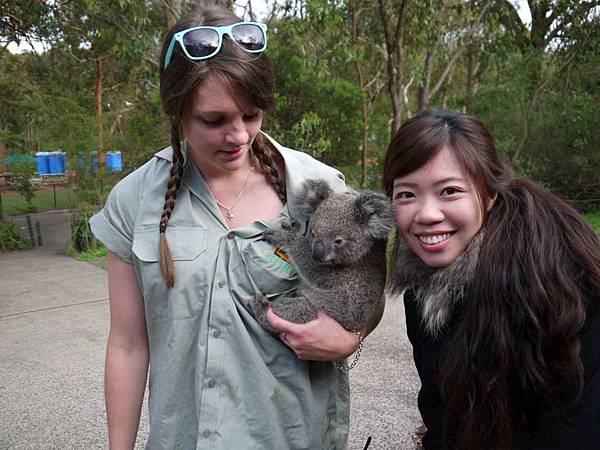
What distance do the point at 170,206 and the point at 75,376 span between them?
3.35 meters

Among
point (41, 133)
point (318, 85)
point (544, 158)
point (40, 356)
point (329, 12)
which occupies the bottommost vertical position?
point (40, 356)

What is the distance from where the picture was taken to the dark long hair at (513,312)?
1.35 meters

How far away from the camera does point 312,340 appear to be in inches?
59.2

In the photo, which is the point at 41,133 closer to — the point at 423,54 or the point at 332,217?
the point at 423,54

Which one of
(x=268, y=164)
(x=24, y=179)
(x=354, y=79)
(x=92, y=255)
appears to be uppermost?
(x=354, y=79)

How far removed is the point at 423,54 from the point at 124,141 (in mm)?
5464

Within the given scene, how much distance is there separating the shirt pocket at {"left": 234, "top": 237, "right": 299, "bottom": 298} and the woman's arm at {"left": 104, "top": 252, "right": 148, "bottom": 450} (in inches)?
13.0

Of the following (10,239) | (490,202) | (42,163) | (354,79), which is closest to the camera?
(490,202)

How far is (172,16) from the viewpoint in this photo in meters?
6.93

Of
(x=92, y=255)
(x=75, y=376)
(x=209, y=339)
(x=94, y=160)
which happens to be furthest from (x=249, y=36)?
(x=94, y=160)

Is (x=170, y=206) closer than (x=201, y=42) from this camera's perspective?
No

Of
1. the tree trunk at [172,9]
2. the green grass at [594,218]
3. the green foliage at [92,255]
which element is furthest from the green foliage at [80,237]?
the green grass at [594,218]

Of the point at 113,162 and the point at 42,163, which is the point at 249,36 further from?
the point at 42,163

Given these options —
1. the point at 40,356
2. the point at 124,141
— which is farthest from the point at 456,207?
the point at 124,141
